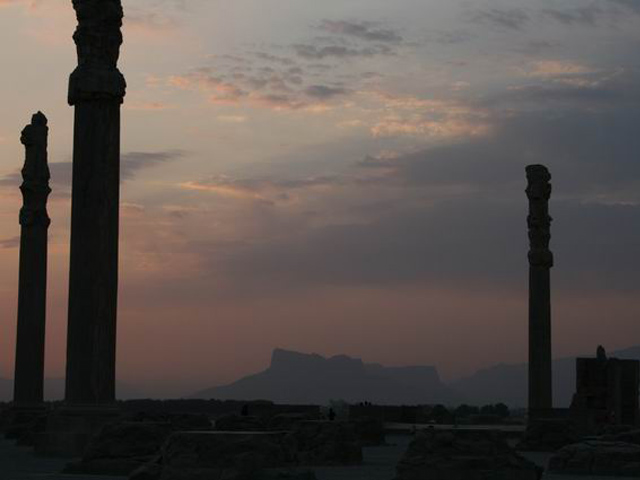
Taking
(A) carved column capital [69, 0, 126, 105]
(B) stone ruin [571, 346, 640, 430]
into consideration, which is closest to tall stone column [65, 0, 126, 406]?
(A) carved column capital [69, 0, 126, 105]

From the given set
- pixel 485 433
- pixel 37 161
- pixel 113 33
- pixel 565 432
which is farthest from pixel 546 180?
pixel 485 433

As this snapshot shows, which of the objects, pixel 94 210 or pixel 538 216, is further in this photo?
pixel 538 216

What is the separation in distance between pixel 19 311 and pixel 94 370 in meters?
11.8

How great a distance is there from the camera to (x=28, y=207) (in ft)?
104

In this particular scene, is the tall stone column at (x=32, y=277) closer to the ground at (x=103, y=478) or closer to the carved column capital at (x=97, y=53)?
the ground at (x=103, y=478)

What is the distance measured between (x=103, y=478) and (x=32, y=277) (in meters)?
16.8

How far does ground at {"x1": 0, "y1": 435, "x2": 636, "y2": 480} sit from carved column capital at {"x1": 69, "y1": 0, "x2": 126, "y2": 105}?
5836 mm

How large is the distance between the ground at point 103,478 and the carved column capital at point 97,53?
5836mm

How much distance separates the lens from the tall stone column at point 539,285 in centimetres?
3456

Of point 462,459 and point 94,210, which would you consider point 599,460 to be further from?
point 94,210

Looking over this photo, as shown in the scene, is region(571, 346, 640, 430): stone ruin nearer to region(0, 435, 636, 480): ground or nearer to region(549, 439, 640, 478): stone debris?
region(0, 435, 636, 480): ground

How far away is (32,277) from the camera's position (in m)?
32.1

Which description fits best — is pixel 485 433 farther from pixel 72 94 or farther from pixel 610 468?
pixel 72 94

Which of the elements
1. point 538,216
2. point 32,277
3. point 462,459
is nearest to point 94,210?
point 462,459
